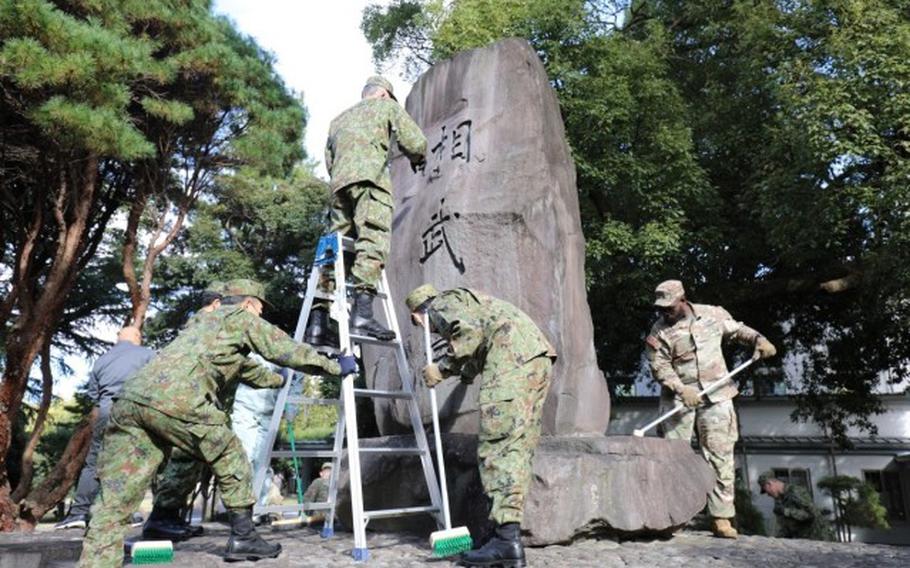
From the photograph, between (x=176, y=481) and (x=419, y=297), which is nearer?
(x=419, y=297)

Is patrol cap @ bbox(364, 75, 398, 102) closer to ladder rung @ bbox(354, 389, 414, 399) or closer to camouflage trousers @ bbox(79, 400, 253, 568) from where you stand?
ladder rung @ bbox(354, 389, 414, 399)

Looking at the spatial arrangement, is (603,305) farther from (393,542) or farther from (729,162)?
(393,542)

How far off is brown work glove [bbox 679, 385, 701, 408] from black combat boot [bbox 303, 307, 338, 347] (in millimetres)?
2446

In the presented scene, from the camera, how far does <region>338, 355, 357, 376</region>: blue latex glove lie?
367 cm

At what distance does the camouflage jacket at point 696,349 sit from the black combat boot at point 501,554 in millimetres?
2197

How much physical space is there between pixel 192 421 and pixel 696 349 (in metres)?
3.48

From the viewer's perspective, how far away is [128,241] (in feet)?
37.0

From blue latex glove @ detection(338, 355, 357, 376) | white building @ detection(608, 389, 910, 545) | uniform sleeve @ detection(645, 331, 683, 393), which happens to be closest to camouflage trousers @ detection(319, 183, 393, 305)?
blue latex glove @ detection(338, 355, 357, 376)

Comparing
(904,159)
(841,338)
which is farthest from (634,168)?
(841,338)

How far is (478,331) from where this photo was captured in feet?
12.4

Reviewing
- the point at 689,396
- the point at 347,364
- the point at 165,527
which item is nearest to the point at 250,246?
the point at 165,527

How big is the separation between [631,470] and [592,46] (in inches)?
341

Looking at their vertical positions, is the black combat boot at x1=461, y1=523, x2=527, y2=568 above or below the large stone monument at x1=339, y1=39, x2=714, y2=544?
below

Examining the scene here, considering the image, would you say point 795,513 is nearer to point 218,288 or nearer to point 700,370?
point 700,370
